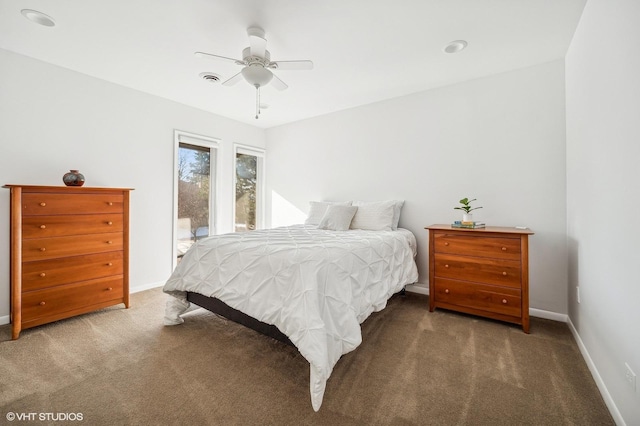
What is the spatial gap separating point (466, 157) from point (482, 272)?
1347 mm

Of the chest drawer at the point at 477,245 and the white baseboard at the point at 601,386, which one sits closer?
the white baseboard at the point at 601,386

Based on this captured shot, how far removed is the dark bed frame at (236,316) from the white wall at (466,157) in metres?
2.25

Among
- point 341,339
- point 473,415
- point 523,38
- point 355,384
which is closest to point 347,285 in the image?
point 341,339

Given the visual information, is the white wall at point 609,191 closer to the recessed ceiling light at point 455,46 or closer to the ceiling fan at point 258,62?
the recessed ceiling light at point 455,46

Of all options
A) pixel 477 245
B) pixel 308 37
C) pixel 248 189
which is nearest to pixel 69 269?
pixel 248 189

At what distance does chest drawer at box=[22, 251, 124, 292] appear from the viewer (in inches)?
91.4

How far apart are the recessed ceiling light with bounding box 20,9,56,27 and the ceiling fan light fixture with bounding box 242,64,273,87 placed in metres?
1.47

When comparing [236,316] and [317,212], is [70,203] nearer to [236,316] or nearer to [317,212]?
[236,316]

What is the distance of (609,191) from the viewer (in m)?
1.51

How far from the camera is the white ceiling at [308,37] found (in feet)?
6.40

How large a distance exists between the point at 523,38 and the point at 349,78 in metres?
1.59

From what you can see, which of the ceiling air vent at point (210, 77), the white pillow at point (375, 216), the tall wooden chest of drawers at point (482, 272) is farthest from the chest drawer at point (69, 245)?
the tall wooden chest of drawers at point (482, 272)

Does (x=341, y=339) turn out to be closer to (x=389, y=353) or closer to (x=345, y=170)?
(x=389, y=353)

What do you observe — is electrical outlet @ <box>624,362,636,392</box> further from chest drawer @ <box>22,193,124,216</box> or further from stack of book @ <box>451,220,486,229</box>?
chest drawer @ <box>22,193,124,216</box>
